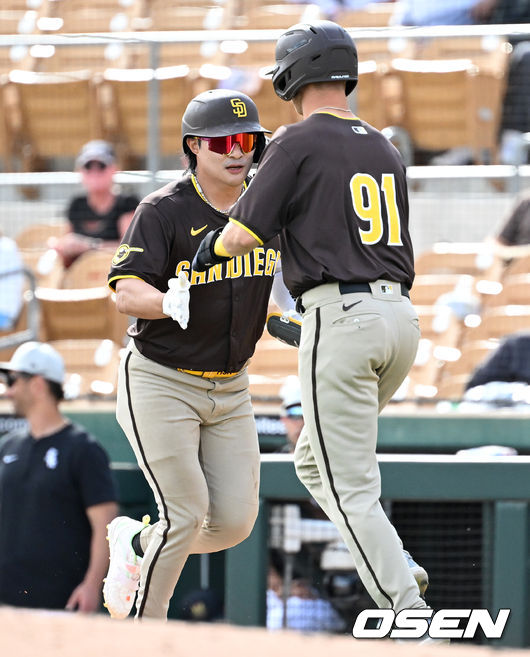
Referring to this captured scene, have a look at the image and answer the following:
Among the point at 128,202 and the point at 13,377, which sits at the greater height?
the point at 128,202

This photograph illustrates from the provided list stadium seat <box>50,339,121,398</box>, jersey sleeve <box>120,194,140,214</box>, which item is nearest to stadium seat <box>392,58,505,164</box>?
jersey sleeve <box>120,194,140,214</box>

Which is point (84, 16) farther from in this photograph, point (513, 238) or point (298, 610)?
point (298, 610)

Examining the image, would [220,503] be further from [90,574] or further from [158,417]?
[90,574]

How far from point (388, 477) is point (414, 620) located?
1.77 meters

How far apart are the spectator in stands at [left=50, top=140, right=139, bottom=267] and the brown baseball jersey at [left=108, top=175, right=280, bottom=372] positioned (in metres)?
3.76

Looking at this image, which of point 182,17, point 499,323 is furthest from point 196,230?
point 182,17

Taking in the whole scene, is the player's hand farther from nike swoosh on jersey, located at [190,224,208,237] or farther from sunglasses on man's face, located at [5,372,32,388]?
sunglasses on man's face, located at [5,372,32,388]

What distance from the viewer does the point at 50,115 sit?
9422 millimetres

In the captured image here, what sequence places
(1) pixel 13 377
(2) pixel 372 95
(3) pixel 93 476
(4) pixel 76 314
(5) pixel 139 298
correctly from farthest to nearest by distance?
(2) pixel 372 95
(4) pixel 76 314
(1) pixel 13 377
(3) pixel 93 476
(5) pixel 139 298

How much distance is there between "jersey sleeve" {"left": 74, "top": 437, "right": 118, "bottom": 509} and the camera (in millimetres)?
5738

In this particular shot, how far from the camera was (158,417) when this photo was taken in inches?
160

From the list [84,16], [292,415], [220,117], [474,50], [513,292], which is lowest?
[292,415]

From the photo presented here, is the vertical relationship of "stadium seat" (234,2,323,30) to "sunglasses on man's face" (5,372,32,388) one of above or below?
above

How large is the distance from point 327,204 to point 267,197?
7.1 inches
